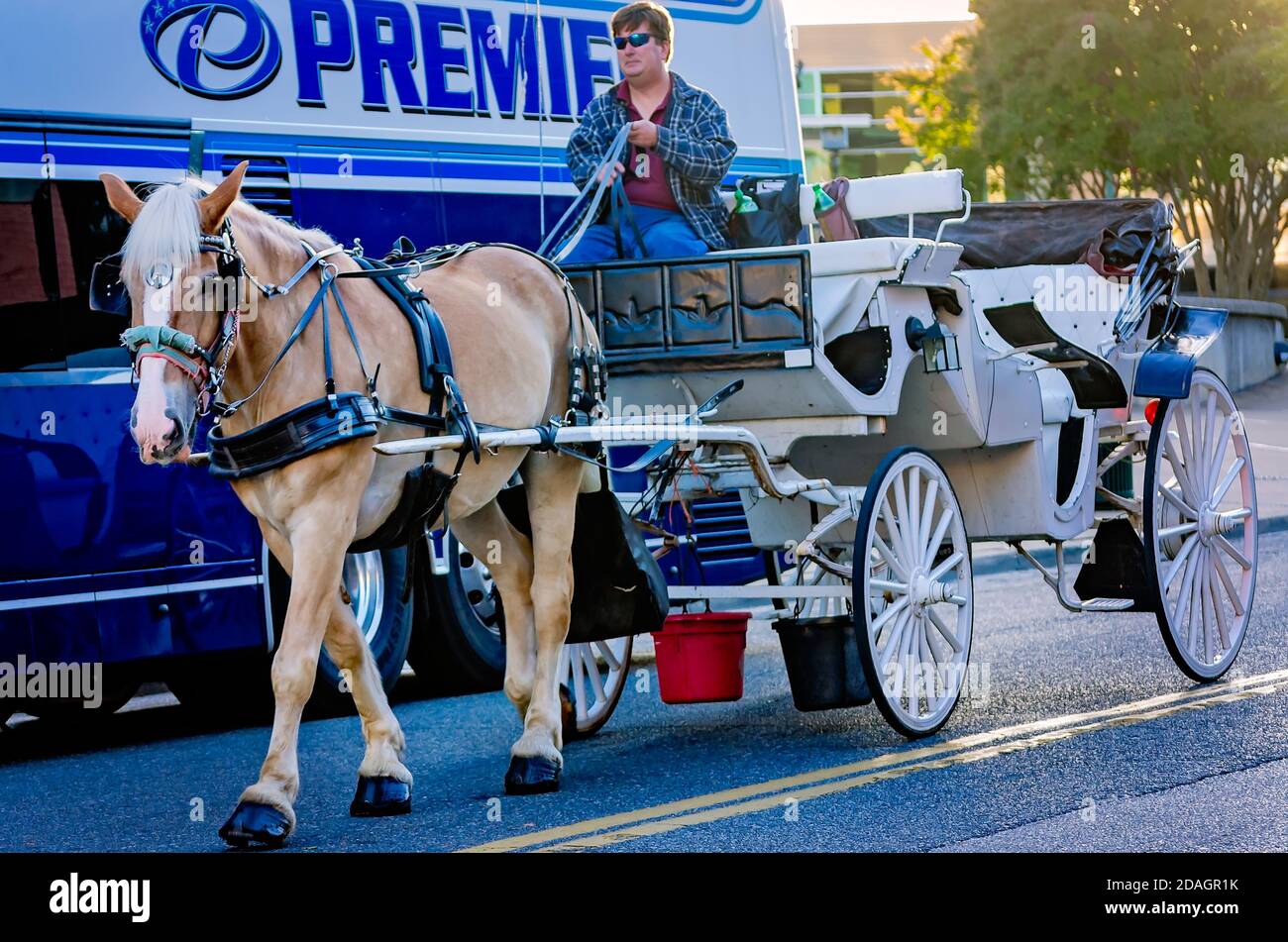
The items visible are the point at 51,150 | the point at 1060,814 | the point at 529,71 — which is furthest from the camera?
the point at 529,71

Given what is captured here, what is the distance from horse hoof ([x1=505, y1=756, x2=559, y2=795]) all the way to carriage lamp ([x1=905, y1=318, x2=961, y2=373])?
7.63ft

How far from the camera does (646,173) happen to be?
816 cm

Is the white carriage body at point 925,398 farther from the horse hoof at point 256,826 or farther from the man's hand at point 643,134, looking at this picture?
the horse hoof at point 256,826

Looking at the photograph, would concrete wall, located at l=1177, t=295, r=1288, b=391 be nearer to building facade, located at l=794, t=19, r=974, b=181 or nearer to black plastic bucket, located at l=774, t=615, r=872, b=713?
black plastic bucket, located at l=774, t=615, r=872, b=713

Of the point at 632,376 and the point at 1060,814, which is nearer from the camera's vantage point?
the point at 1060,814

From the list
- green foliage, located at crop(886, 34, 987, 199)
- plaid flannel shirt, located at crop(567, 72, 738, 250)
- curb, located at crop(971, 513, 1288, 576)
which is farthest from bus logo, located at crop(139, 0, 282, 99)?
green foliage, located at crop(886, 34, 987, 199)

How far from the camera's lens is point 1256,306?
90.8 ft

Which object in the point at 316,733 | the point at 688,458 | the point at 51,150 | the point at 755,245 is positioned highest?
the point at 51,150

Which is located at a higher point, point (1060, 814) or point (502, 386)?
point (502, 386)

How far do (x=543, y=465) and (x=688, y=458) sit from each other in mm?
657

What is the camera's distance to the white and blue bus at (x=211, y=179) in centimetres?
859

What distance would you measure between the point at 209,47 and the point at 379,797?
13.4 feet
